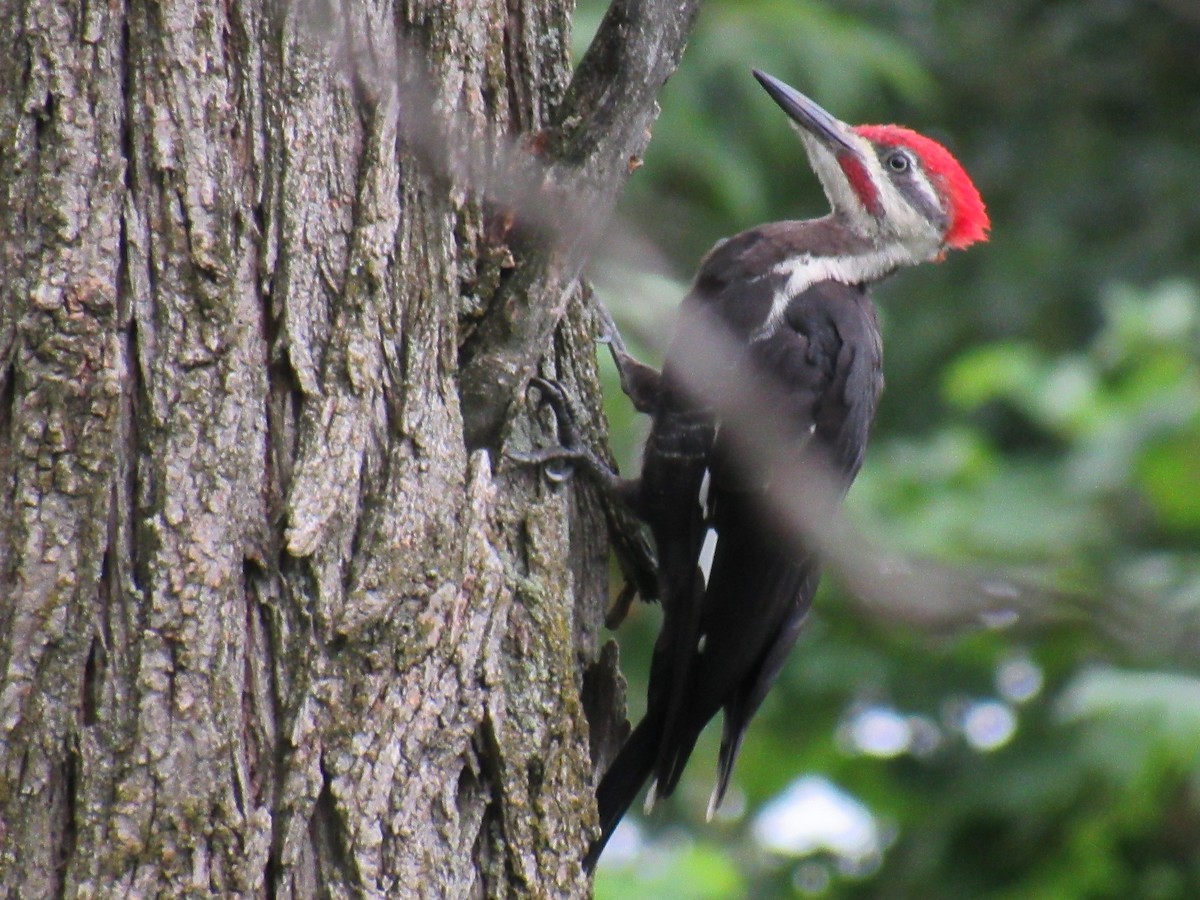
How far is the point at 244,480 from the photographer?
183cm

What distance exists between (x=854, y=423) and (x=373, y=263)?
1423mm

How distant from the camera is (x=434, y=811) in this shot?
192 centimetres

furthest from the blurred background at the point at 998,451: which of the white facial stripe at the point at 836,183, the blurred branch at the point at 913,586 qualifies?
the white facial stripe at the point at 836,183

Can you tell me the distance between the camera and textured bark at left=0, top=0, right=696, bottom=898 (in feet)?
5.72

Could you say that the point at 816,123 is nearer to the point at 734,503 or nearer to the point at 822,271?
the point at 822,271

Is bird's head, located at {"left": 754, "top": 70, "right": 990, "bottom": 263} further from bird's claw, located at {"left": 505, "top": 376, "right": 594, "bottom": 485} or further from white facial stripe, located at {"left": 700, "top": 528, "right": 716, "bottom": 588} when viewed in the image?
bird's claw, located at {"left": 505, "top": 376, "right": 594, "bottom": 485}

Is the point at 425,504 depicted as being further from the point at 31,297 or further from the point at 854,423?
the point at 854,423

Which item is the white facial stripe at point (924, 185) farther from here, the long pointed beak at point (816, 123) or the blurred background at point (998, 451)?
the blurred background at point (998, 451)

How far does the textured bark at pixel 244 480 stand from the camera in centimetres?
174

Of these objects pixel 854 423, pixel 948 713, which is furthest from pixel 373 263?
pixel 948 713

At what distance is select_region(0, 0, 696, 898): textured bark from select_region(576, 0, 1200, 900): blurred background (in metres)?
0.40

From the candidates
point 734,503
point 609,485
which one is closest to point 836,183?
point 734,503

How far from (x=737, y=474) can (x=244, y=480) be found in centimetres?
130

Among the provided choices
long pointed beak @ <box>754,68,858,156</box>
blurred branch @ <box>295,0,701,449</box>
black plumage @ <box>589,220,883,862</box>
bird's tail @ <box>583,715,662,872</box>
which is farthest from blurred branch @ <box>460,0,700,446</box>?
long pointed beak @ <box>754,68,858,156</box>
